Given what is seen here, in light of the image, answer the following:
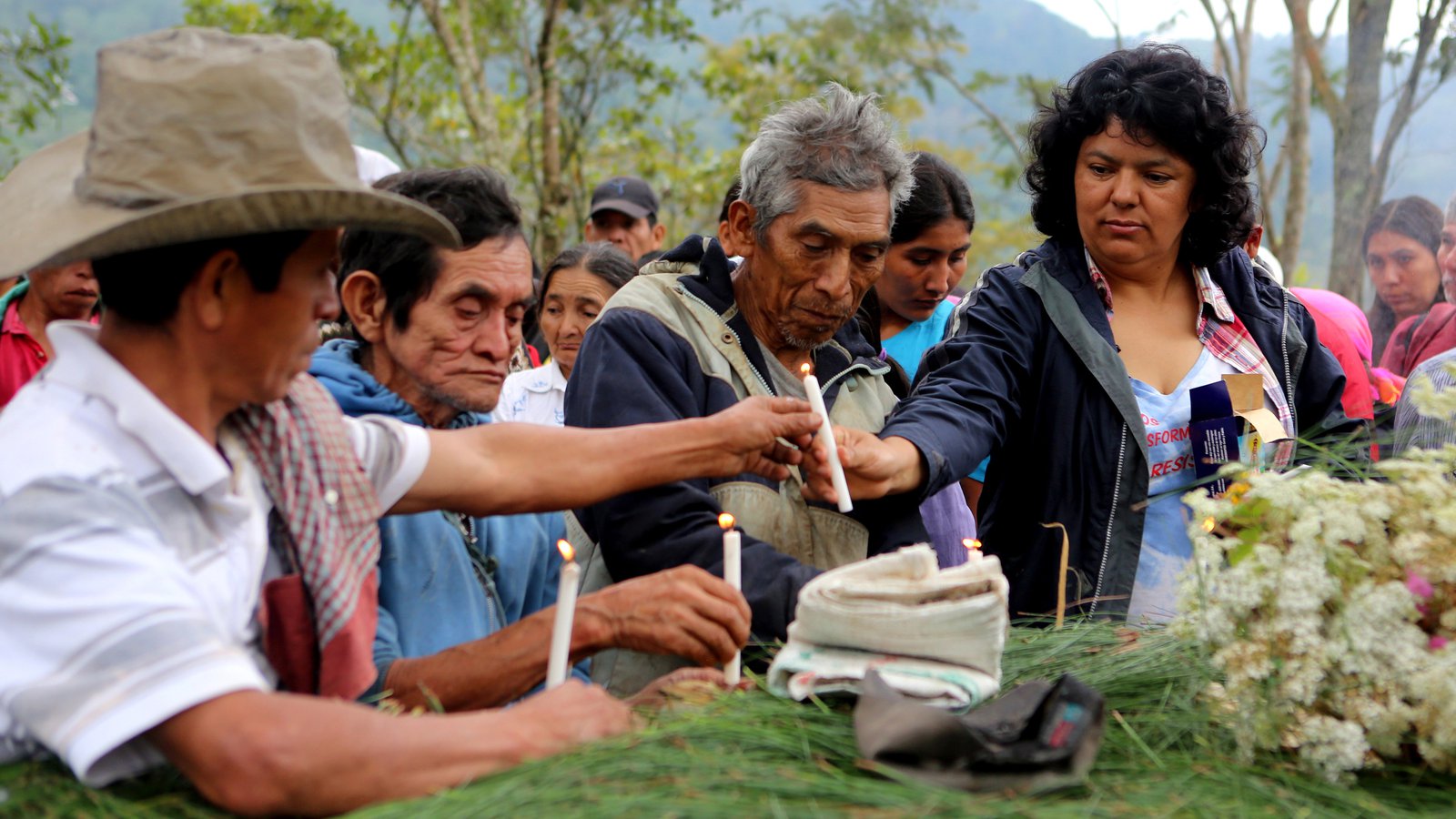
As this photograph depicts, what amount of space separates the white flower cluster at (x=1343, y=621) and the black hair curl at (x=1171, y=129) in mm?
1607

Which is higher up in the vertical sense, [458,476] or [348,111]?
[348,111]

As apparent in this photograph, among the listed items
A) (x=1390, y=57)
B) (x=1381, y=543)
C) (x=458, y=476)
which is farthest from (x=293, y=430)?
(x=1390, y=57)

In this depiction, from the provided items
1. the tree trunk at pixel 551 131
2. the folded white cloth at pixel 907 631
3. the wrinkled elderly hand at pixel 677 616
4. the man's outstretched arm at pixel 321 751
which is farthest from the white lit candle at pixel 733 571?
the tree trunk at pixel 551 131

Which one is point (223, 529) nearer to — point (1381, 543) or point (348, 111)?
point (348, 111)

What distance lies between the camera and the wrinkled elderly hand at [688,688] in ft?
7.69

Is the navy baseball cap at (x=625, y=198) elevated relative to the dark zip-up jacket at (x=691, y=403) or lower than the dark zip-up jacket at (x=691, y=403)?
elevated

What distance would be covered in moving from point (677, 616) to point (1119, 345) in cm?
176

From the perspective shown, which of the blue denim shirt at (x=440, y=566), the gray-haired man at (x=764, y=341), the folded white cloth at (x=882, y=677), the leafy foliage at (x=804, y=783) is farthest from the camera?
the gray-haired man at (x=764, y=341)

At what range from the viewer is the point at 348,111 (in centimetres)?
208

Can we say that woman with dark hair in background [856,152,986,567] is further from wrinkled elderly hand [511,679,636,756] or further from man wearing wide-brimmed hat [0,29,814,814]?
man wearing wide-brimmed hat [0,29,814,814]

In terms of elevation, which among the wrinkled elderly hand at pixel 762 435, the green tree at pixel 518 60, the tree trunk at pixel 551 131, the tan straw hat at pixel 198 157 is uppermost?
the green tree at pixel 518 60

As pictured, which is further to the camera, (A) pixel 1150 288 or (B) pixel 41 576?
(A) pixel 1150 288

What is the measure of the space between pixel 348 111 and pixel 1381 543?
71.4 inches

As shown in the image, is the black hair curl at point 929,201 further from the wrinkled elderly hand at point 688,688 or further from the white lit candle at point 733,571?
the wrinkled elderly hand at point 688,688
